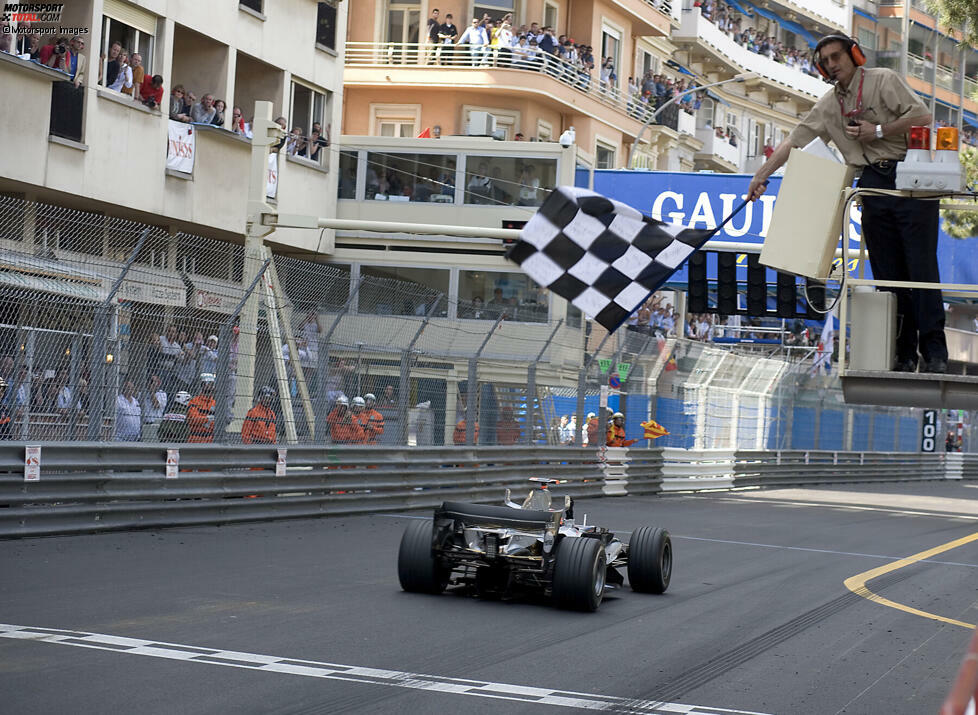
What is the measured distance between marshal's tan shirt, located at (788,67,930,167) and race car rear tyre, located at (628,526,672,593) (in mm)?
3362

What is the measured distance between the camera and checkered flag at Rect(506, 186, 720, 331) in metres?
8.90

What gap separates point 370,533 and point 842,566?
4.61 meters

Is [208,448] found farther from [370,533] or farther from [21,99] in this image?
[21,99]

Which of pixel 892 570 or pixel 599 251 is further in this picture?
pixel 892 570

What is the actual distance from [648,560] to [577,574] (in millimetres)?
1296

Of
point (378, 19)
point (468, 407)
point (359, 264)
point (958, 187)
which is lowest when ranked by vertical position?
point (468, 407)

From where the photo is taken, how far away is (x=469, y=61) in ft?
120

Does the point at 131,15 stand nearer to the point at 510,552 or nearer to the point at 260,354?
the point at 260,354

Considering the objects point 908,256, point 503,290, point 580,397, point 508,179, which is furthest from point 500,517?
point 508,179

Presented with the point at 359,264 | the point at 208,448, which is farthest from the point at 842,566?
the point at 359,264

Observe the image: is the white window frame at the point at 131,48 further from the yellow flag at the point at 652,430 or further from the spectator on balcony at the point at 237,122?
the yellow flag at the point at 652,430

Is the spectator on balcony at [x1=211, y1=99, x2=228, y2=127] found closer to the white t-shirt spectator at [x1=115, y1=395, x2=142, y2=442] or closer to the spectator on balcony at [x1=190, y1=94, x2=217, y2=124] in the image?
the spectator on balcony at [x1=190, y1=94, x2=217, y2=124]

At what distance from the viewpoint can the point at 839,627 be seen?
30.0ft

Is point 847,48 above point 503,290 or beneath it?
beneath
